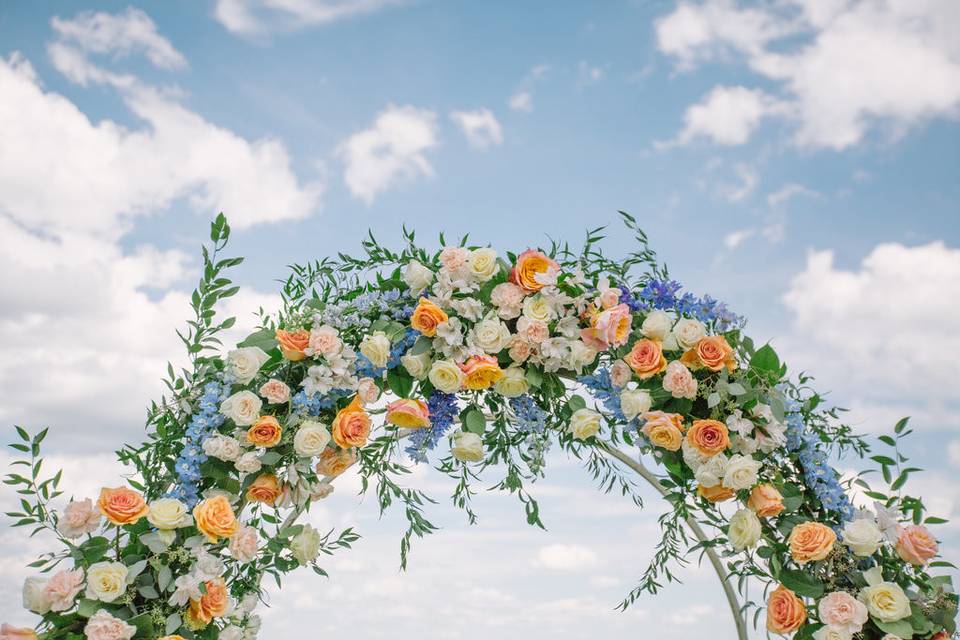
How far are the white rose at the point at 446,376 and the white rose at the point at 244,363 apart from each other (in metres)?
0.65

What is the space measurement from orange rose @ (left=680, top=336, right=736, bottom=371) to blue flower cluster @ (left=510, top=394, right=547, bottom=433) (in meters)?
0.64

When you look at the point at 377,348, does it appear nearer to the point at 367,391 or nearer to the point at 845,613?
the point at 367,391

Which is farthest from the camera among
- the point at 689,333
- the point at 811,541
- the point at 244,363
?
the point at 689,333

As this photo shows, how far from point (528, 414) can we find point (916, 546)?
59.2 inches

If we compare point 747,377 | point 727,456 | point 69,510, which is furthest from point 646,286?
point 69,510

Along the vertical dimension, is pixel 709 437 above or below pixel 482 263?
below

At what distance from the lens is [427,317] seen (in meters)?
3.18

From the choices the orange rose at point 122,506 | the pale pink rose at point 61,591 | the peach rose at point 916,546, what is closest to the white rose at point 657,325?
the peach rose at point 916,546

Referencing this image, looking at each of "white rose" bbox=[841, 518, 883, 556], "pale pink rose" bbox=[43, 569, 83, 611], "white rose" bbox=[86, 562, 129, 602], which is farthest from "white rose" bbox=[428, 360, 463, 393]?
"white rose" bbox=[841, 518, 883, 556]

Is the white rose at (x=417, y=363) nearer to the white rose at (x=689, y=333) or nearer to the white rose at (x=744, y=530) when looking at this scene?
the white rose at (x=689, y=333)

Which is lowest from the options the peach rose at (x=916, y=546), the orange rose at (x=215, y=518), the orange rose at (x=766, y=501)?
the peach rose at (x=916, y=546)

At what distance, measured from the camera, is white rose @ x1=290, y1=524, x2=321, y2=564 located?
315cm

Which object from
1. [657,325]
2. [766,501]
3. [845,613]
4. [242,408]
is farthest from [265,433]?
[845,613]

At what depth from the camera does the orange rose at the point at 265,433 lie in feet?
9.95
